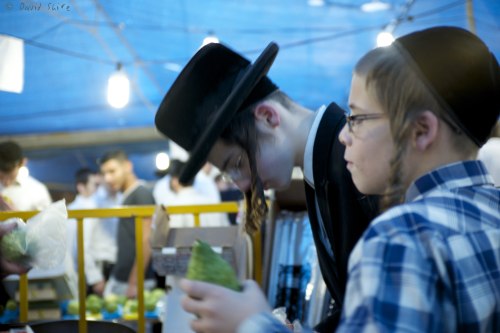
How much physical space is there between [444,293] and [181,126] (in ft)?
3.48

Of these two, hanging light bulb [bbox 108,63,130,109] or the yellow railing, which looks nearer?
the yellow railing

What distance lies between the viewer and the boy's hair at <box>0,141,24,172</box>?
2367mm

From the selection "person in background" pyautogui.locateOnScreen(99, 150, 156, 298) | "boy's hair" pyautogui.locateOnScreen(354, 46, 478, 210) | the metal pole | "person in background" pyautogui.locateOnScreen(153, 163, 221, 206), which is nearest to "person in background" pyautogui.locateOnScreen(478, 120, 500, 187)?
"boy's hair" pyautogui.locateOnScreen(354, 46, 478, 210)

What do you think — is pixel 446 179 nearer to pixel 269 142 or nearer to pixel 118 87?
pixel 269 142

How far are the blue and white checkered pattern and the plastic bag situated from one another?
1043 millimetres

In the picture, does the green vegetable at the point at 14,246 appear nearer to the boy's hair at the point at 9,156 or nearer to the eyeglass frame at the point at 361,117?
the boy's hair at the point at 9,156

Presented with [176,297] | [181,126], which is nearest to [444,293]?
[181,126]

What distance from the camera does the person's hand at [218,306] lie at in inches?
41.7

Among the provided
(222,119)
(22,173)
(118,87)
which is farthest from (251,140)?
(118,87)

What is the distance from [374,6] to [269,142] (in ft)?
16.8

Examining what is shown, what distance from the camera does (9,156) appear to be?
240 cm

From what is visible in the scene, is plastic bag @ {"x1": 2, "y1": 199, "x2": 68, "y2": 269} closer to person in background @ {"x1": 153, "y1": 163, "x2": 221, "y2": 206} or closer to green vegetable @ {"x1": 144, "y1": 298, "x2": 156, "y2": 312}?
green vegetable @ {"x1": 144, "y1": 298, "x2": 156, "y2": 312}

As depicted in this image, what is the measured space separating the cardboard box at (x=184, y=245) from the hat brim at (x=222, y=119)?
1.38m

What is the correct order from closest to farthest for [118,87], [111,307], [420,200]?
[420,200] < [111,307] < [118,87]
